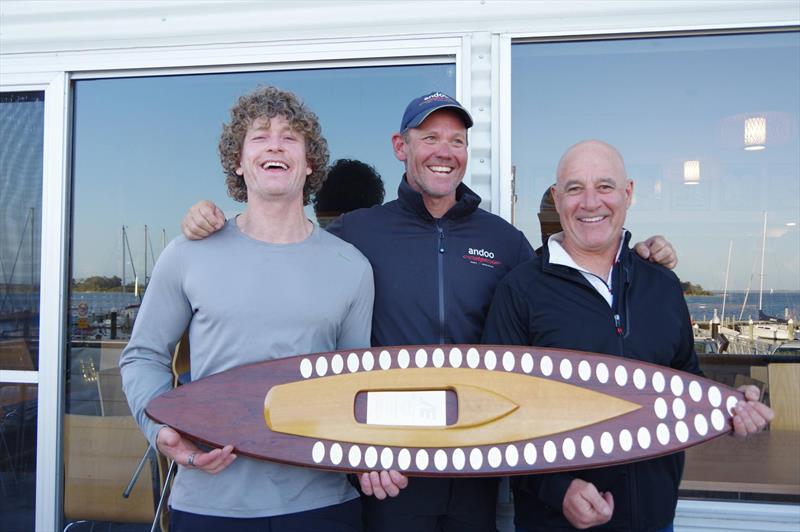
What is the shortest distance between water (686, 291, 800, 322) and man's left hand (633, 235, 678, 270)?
1.07 metres

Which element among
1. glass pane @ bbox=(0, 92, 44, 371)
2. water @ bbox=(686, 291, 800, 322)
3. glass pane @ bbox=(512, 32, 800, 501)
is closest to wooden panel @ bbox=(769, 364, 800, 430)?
glass pane @ bbox=(512, 32, 800, 501)

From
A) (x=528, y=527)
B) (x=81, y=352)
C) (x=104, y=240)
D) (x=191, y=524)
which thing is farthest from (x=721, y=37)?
(x=81, y=352)

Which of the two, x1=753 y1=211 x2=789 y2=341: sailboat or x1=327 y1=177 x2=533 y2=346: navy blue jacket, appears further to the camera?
x1=753 y1=211 x2=789 y2=341: sailboat

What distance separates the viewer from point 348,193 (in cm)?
262

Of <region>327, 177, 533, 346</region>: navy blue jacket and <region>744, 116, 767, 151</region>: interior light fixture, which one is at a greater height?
<region>744, 116, 767, 151</region>: interior light fixture

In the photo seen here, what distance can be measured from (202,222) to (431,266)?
656 millimetres

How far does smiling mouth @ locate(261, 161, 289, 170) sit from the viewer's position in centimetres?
164

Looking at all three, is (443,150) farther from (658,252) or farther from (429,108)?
(658,252)

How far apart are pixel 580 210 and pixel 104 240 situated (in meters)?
2.12

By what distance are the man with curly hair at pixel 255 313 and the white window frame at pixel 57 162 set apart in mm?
849

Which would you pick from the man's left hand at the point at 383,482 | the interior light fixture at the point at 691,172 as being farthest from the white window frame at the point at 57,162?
the interior light fixture at the point at 691,172

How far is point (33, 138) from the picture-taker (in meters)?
2.56

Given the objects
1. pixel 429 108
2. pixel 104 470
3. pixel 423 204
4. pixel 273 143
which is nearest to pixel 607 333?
pixel 423 204

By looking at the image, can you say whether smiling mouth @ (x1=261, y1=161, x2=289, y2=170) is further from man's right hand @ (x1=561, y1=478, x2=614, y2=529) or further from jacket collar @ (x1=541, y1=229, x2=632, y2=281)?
man's right hand @ (x1=561, y1=478, x2=614, y2=529)
